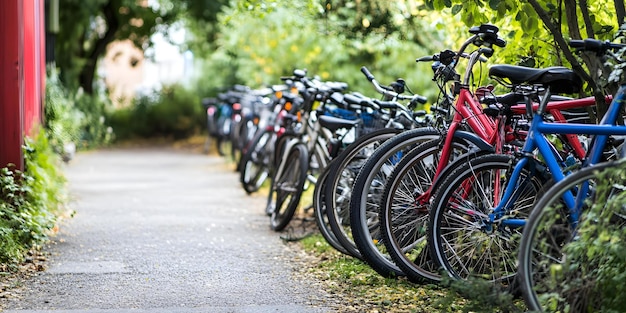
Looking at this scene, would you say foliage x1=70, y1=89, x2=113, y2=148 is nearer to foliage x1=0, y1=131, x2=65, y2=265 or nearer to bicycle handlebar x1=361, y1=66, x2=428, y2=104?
foliage x1=0, y1=131, x2=65, y2=265

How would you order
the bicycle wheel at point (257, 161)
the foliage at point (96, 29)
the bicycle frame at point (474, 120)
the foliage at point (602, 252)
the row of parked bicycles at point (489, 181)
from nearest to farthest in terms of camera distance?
the foliage at point (602, 252) → the row of parked bicycles at point (489, 181) → the bicycle frame at point (474, 120) → the bicycle wheel at point (257, 161) → the foliage at point (96, 29)

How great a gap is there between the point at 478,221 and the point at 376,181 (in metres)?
1.02

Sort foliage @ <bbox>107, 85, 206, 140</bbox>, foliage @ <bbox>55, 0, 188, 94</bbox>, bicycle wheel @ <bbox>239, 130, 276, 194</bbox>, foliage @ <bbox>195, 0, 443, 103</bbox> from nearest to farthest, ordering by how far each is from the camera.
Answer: bicycle wheel @ <bbox>239, 130, 276, 194</bbox> < foliage @ <bbox>195, 0, 443, 103</bbox> < foliage @ <bbox>55, 0, 188, 94</bbox> < foliage @ <bbox>107, 85, 206, 140</bbox>

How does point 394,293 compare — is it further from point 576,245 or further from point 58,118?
point 58,118

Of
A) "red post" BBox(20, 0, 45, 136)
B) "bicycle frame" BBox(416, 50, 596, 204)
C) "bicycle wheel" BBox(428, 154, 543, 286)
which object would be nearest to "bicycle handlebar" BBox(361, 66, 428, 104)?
"bicycle frame" BBox(416, 50, 596, 204)

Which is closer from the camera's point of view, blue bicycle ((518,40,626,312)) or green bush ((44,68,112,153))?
blue bicycle ((518,40,626,312))

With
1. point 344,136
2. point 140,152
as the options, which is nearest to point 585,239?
point 344,136

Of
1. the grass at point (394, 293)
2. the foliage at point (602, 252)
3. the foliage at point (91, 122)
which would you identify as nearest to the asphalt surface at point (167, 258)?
the grass at point (394, 293)

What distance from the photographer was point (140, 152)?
780 inches

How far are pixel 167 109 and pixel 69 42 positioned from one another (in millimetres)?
3967

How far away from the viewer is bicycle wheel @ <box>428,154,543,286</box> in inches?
184

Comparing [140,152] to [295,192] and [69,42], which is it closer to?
[69,42]

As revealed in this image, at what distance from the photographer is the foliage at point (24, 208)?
622cm

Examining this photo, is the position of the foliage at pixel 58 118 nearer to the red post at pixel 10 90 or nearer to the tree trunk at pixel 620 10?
the red post at pixel 10 90
